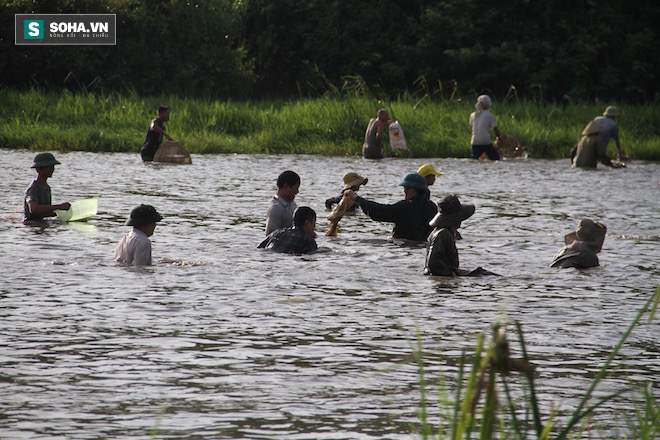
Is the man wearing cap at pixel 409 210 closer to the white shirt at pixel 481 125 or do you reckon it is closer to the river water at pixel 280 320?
the river water at pixel 280 320

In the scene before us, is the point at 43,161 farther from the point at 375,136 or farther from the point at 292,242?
the point at 375,136

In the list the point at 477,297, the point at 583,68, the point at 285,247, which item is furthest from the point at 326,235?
the point at 583,68

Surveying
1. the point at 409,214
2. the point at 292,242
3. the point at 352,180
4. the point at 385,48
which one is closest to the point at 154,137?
the point at 352,180

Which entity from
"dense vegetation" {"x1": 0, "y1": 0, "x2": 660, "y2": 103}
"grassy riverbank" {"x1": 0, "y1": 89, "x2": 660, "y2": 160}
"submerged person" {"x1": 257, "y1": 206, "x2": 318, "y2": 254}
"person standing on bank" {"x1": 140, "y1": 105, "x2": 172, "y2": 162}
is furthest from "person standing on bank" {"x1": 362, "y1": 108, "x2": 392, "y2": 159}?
"submerged person" {"x1": 257, "y1": 206, "x2": 318, "y2": 254}

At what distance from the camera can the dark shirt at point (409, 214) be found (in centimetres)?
1309

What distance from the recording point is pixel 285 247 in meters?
12.8

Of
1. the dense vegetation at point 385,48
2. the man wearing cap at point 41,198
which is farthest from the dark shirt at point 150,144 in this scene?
the dense vegetation at point 385,48

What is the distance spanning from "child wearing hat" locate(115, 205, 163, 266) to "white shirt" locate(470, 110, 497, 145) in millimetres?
16562

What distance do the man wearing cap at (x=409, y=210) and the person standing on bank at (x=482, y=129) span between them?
1347 cm

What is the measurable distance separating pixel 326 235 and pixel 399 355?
6.90m

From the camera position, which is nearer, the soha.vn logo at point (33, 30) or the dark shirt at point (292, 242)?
the dark shirt at point (292, 242)

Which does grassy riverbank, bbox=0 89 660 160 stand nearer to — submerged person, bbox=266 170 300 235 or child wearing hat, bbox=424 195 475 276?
submerged person, bbox=266 170 300 235

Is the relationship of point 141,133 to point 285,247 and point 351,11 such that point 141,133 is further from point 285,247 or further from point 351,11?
point 285,247

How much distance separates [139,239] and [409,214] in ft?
11.9
